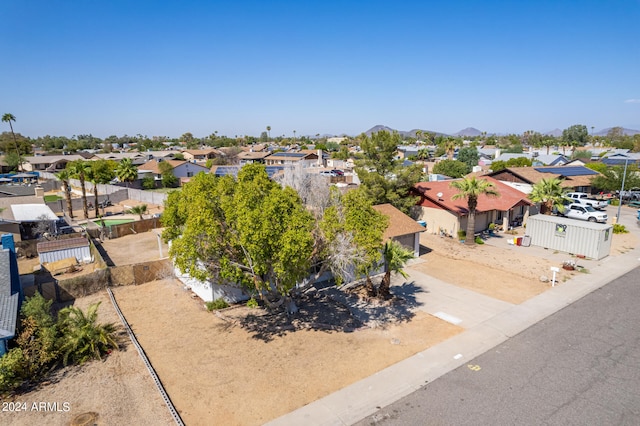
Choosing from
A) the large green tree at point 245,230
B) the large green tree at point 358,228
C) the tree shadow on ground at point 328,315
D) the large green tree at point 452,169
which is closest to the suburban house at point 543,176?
the large green tree at point 452,169

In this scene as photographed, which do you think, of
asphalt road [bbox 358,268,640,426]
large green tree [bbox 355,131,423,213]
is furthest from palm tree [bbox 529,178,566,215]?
asphalt road [bbox 358,268,640,426]

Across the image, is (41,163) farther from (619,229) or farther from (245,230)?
(619,229)

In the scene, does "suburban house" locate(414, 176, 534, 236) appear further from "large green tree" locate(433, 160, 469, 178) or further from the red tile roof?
"large green tree" locate(433, 160, 469, 178)

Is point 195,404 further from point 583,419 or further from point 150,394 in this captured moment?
point 583,419

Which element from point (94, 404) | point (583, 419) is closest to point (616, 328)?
point (583, 419)

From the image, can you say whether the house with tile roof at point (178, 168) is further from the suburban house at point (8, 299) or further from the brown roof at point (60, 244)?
the suburban house at point (8, 299)

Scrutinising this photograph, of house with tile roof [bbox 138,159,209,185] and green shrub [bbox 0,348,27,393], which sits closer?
green shrub [bbox 0,348,27,393]
